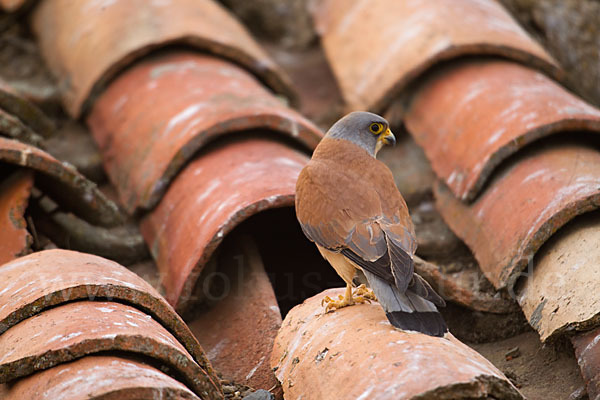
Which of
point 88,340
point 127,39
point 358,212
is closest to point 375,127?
point 358,212

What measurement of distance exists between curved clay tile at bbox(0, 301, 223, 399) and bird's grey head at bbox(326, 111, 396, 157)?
3.77 ft

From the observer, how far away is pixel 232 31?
172 inches

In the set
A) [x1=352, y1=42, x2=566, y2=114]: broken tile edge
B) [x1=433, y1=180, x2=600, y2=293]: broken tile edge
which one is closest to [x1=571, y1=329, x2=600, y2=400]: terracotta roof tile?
[x1=433, y1=180, x2=600, y2=293]: broken tile edge

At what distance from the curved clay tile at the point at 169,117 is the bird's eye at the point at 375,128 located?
1.42ft

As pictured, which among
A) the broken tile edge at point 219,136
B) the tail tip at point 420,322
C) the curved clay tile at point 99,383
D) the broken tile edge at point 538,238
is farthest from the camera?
the broken tile edge at point 219,136

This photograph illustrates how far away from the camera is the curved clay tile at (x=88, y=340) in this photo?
2055 millimetres

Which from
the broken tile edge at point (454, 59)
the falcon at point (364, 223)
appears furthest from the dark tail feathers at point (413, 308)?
the broken tile edge at point (454, 59)

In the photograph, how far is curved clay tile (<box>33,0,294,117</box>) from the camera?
160 inches

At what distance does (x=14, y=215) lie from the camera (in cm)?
299

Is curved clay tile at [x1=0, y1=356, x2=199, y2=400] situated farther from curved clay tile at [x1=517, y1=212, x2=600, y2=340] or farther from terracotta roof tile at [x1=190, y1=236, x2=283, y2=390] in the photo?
curved clay tile at [x1=517, y1=212, x2=600, y2=340]

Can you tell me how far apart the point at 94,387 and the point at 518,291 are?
158 cm

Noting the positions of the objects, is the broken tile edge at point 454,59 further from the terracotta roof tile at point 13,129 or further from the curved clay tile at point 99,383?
the curved clay tile at point 99,383

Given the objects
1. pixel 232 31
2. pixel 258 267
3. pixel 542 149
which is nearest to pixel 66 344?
pixel 258 267

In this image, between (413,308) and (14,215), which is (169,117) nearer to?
(14,215)
